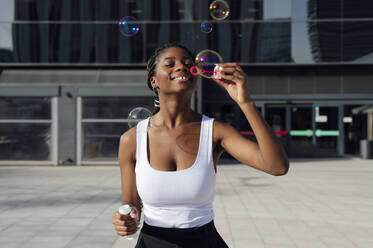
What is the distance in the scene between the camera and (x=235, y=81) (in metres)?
1.76

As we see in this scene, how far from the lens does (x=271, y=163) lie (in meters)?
1.85

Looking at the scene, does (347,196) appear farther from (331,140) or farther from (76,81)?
(76,81)

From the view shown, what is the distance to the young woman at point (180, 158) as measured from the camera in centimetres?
191

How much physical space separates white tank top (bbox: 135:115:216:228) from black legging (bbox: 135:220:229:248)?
2 cm

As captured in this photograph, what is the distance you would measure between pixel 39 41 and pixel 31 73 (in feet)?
4.17

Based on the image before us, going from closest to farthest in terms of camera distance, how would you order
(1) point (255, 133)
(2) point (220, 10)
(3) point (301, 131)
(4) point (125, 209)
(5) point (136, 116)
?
(1) point (255, 133) < (4) point (125, 209) < (5) point (136, 116) < (2) point (220, 10) < (3) point (301, 131)

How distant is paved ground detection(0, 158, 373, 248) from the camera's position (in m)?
5.70

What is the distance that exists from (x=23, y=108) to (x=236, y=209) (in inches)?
433

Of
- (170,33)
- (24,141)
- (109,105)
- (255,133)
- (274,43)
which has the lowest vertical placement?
(24,141)

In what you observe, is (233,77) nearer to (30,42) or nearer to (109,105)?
(109,105)

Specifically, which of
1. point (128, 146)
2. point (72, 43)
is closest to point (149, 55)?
point (72, 43)

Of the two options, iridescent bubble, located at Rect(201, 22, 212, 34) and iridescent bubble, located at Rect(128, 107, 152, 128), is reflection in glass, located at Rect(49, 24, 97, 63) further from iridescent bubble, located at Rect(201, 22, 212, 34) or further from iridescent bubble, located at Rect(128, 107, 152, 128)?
iridescent bubble, located at Rect(128, 107, 152, 128)

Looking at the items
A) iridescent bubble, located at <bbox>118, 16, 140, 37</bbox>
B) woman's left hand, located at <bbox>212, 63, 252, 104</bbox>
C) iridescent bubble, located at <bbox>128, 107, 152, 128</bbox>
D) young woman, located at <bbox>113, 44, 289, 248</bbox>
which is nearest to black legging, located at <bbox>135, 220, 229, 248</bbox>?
young woman, located at <bbox>113, 44, 289, 248</bbox>

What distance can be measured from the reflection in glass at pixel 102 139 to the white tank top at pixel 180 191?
1396 centimetres
